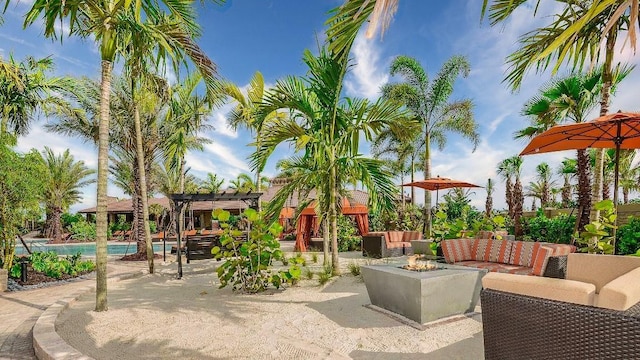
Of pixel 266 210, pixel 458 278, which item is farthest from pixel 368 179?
pixel 458 278

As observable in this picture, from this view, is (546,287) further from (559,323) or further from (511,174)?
(511,174)

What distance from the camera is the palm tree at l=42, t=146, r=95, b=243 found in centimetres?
2770

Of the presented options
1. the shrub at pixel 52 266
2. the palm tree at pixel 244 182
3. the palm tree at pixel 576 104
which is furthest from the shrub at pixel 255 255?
the palm tree at pixel 244 182

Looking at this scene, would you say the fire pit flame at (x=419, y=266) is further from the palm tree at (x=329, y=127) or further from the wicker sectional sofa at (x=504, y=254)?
the palm tree at (x=329, y=127)

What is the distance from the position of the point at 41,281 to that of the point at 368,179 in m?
7.84

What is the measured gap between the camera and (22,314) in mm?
5383

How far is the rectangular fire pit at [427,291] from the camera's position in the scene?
3869mm

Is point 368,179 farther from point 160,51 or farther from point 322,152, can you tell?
point 160,51

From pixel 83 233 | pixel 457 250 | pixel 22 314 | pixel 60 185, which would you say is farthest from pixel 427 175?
pixel 60 185

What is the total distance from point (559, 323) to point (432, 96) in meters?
15.7

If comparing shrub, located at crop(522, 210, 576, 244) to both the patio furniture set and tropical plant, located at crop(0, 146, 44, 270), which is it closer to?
the patio furniture set

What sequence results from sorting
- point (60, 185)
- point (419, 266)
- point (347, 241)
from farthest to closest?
point (60, 185)
point (347, 241)
point (419, 266)

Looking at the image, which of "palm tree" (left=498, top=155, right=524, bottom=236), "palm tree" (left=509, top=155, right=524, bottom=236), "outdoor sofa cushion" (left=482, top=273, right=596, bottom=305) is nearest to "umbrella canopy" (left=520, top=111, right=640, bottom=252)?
"outdoor sofa cushion" (left=482, top=273, right=596, bottom=305)

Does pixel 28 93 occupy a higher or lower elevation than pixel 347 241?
higher
